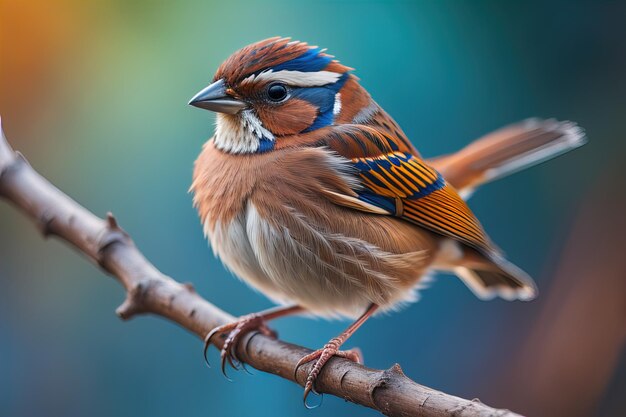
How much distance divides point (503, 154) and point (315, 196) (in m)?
0.77

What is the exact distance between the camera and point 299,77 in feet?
5.72

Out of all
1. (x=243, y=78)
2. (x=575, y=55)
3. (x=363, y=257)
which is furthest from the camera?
(x=575, y=55)

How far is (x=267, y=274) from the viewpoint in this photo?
1880 millimetres

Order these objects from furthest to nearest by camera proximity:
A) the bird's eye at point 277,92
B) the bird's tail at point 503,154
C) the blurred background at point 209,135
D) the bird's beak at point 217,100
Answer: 1. the blurred background at point 209,135
2. the bird's tail at point 503,154
3. the bird's eye at point 277,92
4. the bird's beak at point 217,100

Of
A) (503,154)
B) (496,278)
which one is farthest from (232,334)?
(503,154)

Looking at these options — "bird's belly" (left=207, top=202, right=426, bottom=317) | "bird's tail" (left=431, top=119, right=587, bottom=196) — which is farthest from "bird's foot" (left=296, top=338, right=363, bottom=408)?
"bird's tail" (left=431, top=119, right=587, bottom=196)

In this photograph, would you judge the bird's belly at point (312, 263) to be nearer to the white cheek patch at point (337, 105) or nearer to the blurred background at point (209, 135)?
the white cheek patch at point (337, 105)

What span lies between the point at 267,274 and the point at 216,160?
0.31m

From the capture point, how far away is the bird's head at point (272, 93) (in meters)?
1.67

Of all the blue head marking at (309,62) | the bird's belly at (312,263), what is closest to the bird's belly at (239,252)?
the bird's belly at (312,263)

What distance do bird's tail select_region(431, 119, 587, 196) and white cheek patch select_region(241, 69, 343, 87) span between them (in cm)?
62

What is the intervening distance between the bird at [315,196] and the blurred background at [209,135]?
0.51 metres

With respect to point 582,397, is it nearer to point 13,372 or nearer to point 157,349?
point 157,349

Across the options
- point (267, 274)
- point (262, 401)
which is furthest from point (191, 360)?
point (267, 274)
